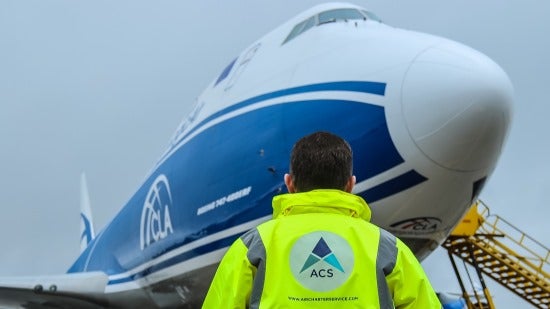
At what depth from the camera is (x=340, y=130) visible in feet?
20.2

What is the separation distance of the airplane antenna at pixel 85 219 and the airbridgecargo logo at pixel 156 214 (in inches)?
489

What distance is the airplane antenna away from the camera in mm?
22500

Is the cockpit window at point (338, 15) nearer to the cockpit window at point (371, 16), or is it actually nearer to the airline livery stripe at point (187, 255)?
the cockpit window at point (371, 16)

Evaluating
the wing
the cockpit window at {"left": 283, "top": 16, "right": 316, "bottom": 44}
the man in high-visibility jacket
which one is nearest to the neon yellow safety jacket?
the man in high-visibility jacket

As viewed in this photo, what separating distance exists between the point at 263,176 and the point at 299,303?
4.71 metres

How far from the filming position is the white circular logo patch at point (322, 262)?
2117 millimetres

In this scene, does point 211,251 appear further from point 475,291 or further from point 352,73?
point 475,291

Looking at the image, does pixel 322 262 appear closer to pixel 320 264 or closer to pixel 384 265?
pixel 320 264

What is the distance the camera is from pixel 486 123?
18.8 feet

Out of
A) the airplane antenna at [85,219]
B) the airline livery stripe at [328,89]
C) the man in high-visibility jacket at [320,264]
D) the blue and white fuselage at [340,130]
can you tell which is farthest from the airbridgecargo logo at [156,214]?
the airplane antenna at [85,219]

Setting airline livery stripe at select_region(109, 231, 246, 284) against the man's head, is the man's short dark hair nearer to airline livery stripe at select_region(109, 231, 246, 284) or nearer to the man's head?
the man's head

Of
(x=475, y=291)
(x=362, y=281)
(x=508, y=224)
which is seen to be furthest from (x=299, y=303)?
(x=508, y=224)

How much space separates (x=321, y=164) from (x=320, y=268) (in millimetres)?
409

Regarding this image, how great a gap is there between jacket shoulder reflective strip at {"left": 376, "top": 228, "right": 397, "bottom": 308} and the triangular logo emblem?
0.12 meters
